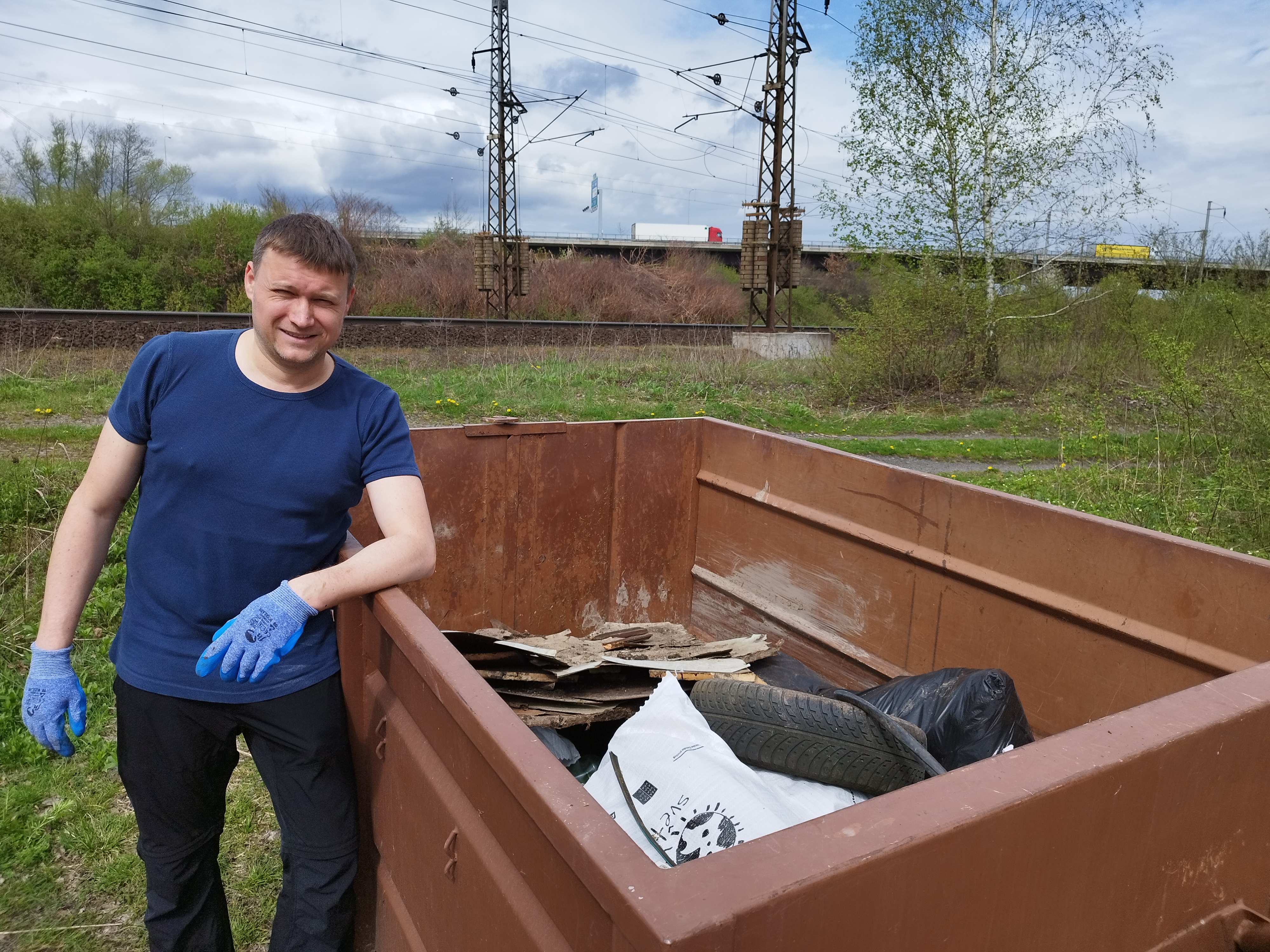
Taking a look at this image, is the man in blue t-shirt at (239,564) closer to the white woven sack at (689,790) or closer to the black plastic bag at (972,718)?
the white woven sack at (689,790)

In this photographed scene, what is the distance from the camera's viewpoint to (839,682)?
350 centimetres

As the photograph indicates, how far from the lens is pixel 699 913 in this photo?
2.92ft

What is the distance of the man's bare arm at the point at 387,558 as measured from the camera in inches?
76.3

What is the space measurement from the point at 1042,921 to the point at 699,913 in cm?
68

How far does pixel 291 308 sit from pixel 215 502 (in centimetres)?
48

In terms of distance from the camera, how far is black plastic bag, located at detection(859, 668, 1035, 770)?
2.30 m

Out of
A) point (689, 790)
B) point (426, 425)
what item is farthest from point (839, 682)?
point (426, 425)

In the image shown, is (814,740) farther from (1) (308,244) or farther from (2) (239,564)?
(1) (308,244)

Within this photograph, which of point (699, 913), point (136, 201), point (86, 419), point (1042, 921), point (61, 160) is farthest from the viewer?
point (61, 160)

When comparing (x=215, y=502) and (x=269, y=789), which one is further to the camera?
(x=269, y=789)

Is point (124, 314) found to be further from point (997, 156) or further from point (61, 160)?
point (61, 160)

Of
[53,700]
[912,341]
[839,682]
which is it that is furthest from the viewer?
[912,341]

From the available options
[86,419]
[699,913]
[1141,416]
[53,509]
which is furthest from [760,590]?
[1141,416]

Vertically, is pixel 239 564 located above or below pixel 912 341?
below
